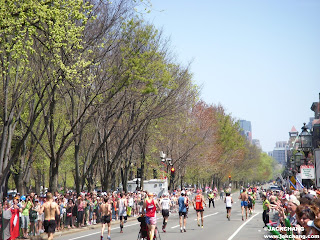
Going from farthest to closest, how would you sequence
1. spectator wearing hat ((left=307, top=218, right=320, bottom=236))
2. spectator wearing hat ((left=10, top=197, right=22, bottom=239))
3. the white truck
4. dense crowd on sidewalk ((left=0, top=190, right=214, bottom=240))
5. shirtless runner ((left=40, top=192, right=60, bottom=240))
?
the white truck → spectator wearing hat ((left=10, top=197, right=22, bottom=239)) → dense crowd on sidewalk ((left=0, top=190, right=214, bottom=240)) → shirtless runner ((left=40, top=192, right=60, bottom=240)) → spectator wearing hat ((left=307, top=218, right=320, bottom=236))

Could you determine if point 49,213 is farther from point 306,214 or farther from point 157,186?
point 157,186

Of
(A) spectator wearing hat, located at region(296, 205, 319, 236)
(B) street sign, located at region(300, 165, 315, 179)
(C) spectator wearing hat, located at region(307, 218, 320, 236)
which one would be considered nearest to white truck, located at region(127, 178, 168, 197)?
(B) street sign, located at region(300, 165, 315, 179)

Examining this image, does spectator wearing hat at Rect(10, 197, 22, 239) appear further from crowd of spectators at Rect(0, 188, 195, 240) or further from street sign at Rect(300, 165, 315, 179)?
street sign at Rect(300, 165, 315, 179)

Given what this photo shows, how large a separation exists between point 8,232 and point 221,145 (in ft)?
189

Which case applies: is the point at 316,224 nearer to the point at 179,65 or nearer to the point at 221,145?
the point at 179,65

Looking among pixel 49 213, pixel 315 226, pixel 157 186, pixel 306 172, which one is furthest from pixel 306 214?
pixel 157 186

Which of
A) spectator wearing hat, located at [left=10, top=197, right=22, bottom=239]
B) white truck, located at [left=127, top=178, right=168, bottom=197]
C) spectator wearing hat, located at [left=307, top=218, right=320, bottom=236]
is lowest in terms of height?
spectator wearing hat, located at [left=10, top=197, right=22, bottom=239]

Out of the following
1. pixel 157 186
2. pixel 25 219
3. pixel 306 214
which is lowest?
pixel 25 219

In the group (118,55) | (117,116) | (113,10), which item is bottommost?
(117,116)

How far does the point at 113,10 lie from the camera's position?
26984mm

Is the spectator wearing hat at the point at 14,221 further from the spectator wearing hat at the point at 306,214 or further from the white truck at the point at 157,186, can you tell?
the white truck at the point at 157,186

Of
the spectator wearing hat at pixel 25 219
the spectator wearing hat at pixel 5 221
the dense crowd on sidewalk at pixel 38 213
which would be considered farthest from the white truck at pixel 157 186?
the spectator wearing hat at pixel 5 221

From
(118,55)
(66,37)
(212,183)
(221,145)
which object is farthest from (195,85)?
(212,183)

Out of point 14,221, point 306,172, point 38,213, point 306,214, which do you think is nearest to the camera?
point 306,214
